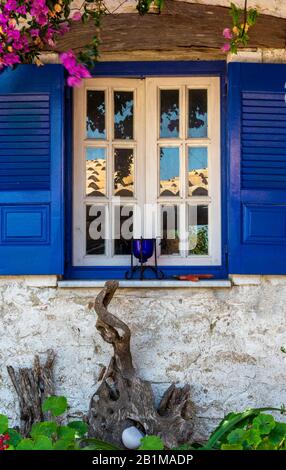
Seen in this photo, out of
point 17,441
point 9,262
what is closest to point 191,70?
point 9,262

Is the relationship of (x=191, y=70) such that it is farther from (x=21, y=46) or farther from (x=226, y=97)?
(x=21, y=46)

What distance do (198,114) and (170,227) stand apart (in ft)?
2.48

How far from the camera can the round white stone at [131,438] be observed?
354cm

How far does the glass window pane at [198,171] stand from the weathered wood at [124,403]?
0.96 m

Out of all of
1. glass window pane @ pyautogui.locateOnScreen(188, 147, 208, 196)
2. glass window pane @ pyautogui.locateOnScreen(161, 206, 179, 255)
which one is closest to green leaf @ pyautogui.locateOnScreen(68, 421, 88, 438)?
glass window pane @ pyautogui.locateOnScreen(161, 206, 179, 255)

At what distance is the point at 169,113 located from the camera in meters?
4.38

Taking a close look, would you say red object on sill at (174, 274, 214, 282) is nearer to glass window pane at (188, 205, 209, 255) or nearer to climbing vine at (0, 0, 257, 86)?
glass window pane at (188, 205, 209, 255)

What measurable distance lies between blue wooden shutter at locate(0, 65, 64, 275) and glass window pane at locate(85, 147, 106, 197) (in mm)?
328

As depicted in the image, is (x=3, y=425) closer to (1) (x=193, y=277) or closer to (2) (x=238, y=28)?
(1) (x=193, y=277)

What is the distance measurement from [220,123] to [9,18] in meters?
1.46

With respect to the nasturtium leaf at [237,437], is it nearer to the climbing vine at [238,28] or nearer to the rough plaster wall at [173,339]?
the rough plaster wall at [173,339]

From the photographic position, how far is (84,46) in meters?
4.05

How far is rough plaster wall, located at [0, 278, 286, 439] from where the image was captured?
403cm

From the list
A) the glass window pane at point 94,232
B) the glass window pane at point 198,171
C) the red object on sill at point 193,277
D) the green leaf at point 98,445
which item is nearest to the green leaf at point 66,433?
the green leaf at point 98,445
